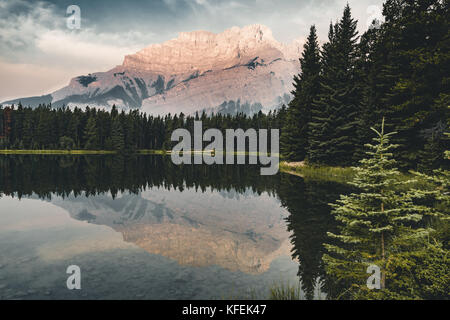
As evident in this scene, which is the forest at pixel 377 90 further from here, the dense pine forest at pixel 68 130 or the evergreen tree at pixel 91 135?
the evergreen tree at pixel 91 135

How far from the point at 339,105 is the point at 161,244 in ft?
114

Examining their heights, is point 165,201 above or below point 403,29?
below

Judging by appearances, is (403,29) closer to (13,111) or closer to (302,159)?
(302,159)

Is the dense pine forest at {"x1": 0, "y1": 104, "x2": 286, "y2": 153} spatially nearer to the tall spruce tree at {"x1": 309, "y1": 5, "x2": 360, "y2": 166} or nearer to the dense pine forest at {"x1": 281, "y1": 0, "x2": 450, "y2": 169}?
the dense pine forest at {"x1": 281, "y1": 0, "x2": 450, "y2": 169}

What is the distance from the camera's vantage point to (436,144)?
2216 centimetres

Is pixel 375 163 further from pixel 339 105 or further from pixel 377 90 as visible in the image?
pixel 339 105

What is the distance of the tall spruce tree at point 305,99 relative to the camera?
44.3 meters

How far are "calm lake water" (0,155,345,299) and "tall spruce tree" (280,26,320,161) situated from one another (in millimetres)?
22364

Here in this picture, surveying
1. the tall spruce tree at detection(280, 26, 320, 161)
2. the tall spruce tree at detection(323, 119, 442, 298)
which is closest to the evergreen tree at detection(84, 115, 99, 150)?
the tall spruce tree at detection(280, 26, 320, 161)

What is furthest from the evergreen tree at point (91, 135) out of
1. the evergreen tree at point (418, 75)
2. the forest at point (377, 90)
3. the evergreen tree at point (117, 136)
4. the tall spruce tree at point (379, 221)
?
the tall spruce tree at point (379, 221)

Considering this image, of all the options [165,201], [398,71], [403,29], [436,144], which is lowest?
[165,201]

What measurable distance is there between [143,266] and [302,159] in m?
41.2

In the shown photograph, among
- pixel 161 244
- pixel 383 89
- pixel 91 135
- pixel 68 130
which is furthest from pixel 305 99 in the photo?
pixel 68 130
